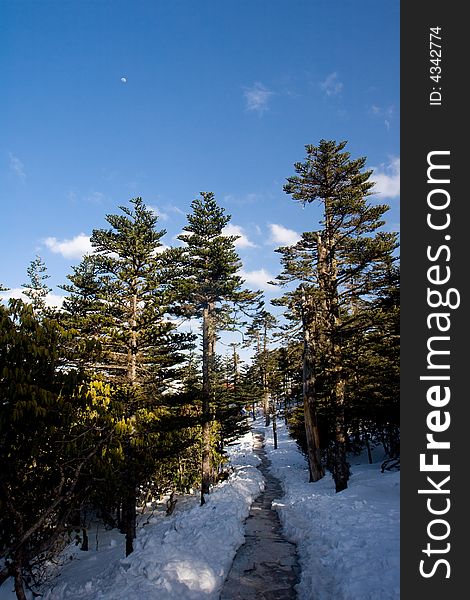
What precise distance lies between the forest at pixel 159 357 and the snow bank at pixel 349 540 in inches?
112

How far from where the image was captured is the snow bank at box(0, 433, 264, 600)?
6992 millimetres

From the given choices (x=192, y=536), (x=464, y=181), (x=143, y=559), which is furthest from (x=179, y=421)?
(x=464, y=181)

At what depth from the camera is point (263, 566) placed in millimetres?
8758

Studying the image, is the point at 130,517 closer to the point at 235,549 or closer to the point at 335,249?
the point at 235,549

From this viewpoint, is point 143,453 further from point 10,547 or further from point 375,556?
point 375,556

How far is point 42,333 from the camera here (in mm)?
7422

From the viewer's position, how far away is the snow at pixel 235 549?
A: 6.45 meters

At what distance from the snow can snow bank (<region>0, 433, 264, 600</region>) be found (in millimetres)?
23

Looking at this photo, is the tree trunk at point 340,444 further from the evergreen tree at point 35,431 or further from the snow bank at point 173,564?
the evergreen tree at point 35,431

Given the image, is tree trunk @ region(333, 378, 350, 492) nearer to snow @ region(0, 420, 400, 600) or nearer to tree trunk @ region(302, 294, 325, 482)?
snow @ region(0, 420, 400, 600)

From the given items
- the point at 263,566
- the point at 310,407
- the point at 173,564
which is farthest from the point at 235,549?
the point at 310,407

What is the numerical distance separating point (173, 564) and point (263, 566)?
8.49 ft

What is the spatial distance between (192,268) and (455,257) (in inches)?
698

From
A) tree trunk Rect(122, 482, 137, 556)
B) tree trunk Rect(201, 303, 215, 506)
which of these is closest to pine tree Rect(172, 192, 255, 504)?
tree trunk Rect(201, 303, 215, 506)
